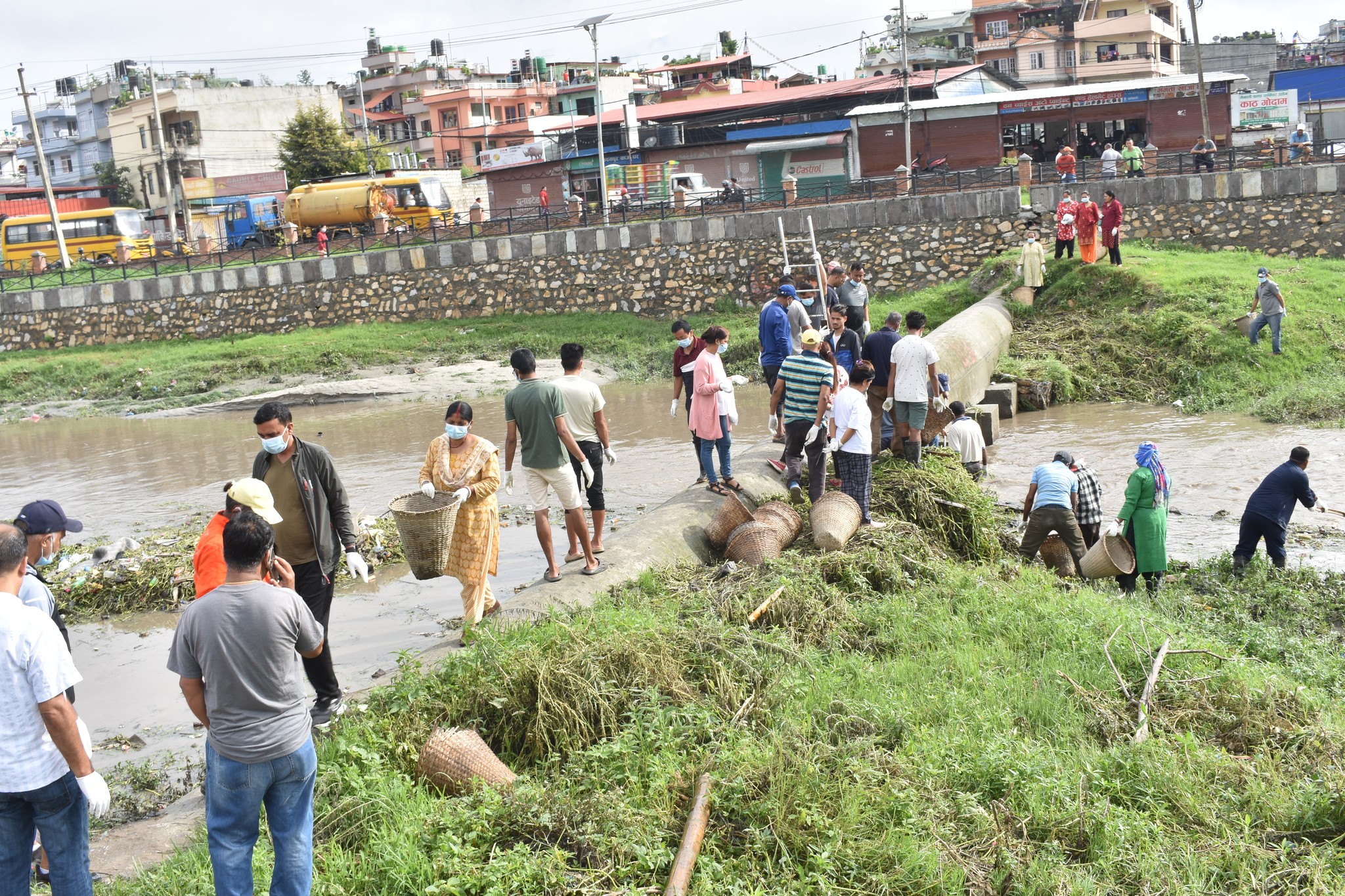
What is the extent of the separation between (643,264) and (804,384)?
59.9 ft

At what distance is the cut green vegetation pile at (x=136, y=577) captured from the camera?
9305 millimetres

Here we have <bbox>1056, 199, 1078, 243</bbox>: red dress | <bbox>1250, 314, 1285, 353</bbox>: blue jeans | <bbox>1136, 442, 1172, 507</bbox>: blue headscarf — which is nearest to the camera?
<bbox>1136, 442, 1172, 507</bbox>: blue headscarf

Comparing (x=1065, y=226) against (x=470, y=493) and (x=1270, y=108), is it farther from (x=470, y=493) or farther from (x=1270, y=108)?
(x=1270, y=108)

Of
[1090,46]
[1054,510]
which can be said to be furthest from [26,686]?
[1090,46]

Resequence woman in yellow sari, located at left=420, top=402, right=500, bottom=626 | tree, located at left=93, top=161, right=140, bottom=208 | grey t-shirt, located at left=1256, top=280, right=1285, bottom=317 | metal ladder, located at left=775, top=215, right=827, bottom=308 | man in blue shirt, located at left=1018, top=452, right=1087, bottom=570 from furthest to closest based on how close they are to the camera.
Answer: tree, located at left=93, top=161, right=140, bottom=208 → metal ladder, located at left=775, top=215, right=827, bottom=308 → grey t-shirt, located at left=1256, top=280, right=1285, bottom=317 → man in blue shirt, located at left=1018, top=452, right=1087, bottom=570 → woman in yellow sari, located at left=420, top=402, right=500, bottom=626

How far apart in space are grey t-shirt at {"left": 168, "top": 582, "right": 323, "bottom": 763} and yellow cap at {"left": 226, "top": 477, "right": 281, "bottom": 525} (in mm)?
1276

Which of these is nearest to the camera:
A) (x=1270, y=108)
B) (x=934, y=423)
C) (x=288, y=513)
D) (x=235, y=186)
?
(x=288, y=513)

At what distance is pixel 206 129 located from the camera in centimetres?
5259

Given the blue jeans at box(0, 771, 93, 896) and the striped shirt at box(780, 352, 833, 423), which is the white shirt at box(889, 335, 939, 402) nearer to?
the striped shirt at box(780, 352, 833, 423)

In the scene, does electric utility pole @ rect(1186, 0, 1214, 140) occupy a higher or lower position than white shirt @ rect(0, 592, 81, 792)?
higher

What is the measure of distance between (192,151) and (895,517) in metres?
52.3

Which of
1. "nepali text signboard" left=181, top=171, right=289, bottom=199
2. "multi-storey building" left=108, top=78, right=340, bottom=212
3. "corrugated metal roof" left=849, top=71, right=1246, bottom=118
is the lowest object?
"corrugated metal roof" left=849, top=71, right=1246, bottom=118

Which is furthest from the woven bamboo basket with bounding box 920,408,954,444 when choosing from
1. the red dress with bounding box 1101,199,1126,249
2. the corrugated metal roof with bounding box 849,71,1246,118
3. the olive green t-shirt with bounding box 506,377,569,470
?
the corrugated metal roof with bounding box 849,71,1246,118

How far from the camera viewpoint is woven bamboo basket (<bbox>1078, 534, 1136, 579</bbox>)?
8.29 m
